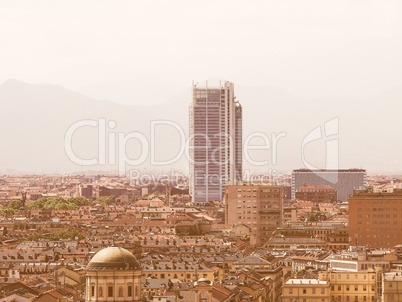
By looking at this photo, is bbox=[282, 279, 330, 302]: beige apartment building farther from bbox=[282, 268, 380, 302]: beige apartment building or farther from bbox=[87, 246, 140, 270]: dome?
bbox=[87, 246, 140, 270]: dome

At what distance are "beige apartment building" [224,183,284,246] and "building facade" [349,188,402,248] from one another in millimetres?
28340

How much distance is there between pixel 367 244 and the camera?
12638 centimetres

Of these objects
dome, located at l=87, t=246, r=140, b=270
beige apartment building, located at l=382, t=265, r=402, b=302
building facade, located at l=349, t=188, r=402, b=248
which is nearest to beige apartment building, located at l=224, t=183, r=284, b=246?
building facade, located at l=349, t=188, r=402, b=248

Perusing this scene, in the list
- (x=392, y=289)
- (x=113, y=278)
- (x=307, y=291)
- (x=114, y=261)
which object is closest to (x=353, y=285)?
(x=307, y=291)

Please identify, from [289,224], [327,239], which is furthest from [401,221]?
[289,224]

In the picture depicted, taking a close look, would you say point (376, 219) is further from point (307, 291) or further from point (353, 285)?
point (307, 291)

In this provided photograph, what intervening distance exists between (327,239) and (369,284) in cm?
6601

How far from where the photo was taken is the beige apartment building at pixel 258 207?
159 m

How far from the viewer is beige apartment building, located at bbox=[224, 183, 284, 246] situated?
15912 centimetres

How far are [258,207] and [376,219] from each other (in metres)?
32.9

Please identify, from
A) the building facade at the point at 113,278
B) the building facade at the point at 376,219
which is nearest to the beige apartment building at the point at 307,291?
the building facade at the point at 113,278

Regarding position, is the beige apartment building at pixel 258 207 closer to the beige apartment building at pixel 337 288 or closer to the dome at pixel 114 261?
the beige apartment building at pixel 337 288

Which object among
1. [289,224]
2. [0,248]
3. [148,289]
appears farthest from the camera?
[289,224]

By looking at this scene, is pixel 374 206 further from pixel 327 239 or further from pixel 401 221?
pixel 327 239
